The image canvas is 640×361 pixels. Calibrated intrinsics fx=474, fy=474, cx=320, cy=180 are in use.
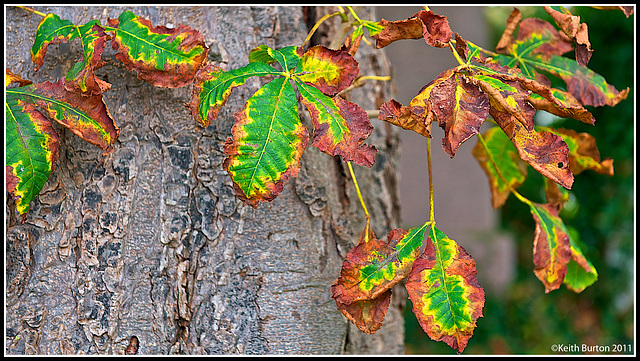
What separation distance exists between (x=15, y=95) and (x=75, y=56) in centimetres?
13

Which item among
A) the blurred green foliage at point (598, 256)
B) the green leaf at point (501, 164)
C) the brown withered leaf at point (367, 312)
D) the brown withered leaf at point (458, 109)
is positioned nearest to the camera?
the brown withered leaf at point (458, 109)

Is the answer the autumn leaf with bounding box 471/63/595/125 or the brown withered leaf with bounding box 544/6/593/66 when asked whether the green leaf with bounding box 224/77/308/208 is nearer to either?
the autumn leaf with bounding box 471/63/595/125

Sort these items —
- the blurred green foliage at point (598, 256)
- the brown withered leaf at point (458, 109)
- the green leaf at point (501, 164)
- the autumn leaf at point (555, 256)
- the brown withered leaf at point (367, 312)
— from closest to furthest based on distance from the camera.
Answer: the brown withered leaf at point (458, 109) < the brown withered leaf at point (367, 312) < the autumn leaf at point (555, 256) < the green leaf at point (501, 164) < the blurred green foliage at point (598, 256)

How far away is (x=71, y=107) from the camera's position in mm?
716

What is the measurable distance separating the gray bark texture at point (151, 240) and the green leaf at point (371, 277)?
0.54 ft

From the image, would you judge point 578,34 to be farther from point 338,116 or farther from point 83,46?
point 83,46

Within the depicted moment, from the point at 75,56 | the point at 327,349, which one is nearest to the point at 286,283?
the point at 327,349

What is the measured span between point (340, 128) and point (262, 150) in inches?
4.3

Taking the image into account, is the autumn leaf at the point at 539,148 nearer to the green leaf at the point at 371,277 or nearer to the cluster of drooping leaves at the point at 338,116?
the cluster of drooping leaves at the point at 338,116

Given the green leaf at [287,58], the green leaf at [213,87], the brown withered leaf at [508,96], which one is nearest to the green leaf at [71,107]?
the green leaf at [213,87]

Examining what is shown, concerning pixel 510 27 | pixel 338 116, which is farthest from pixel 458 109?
pixel 510 27

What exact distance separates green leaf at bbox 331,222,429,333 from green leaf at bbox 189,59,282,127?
29cm

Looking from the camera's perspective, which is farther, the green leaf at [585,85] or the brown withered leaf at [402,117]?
the green leaf at [585,85]

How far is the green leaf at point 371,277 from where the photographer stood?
69 centimetres
